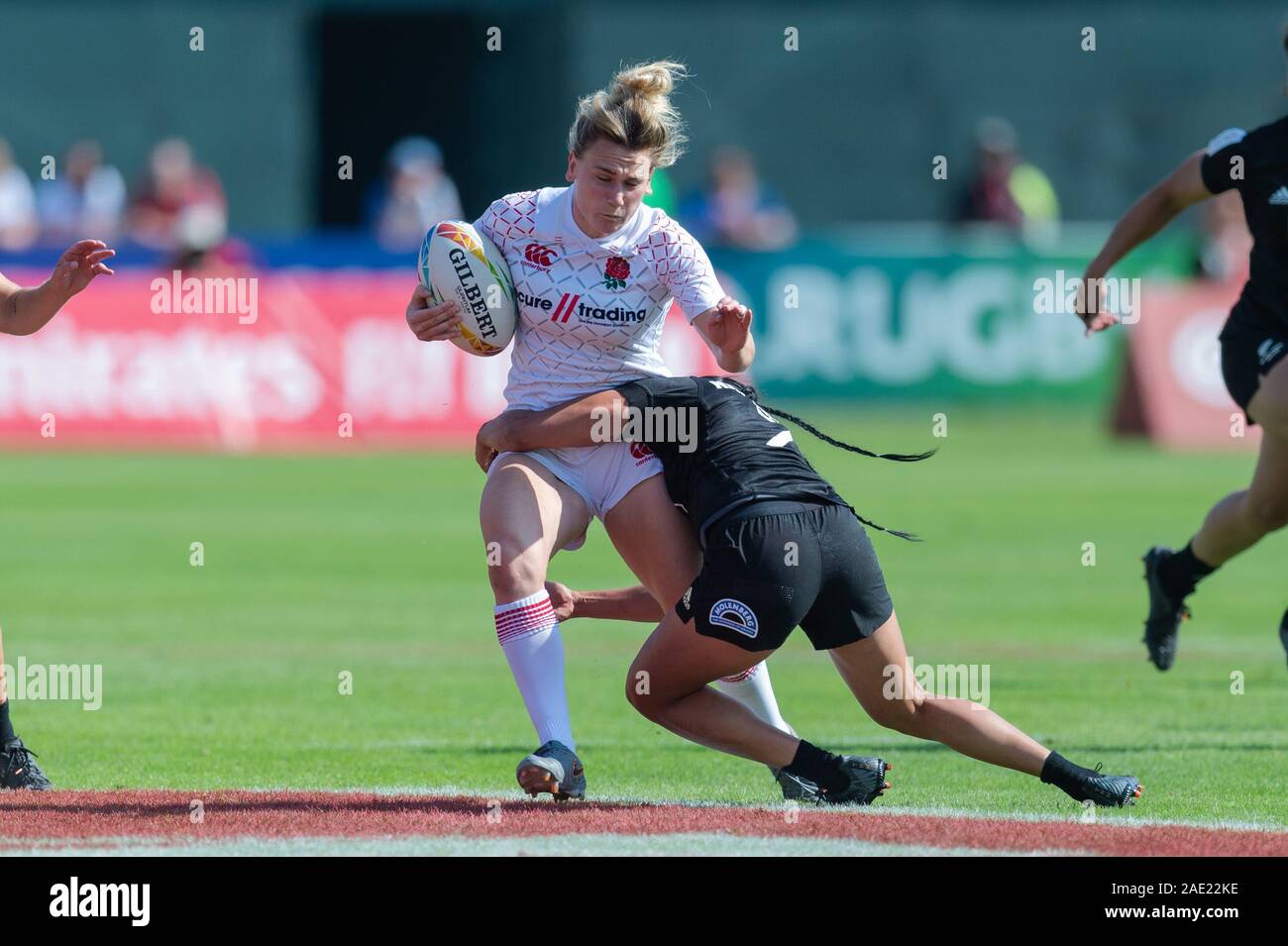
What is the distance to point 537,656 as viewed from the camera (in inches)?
280

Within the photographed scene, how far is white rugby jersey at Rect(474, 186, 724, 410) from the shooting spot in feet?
24.0

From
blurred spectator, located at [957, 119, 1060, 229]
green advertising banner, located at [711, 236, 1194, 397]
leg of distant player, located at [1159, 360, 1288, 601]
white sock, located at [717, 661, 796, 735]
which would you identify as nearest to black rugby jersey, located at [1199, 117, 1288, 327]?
leg of distant player, located at [1159, 360, 1288, 601]

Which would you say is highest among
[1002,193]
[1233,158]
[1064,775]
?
[1002,193]

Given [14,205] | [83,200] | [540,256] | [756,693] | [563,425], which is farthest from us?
[83,200]

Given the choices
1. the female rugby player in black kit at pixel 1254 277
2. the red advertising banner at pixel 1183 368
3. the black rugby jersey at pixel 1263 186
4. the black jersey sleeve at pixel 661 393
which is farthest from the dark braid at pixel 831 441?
the red advertising banner at pixel 1183 368

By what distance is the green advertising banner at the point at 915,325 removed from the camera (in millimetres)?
24750

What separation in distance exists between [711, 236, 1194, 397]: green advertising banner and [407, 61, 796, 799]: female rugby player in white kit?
17.2 m

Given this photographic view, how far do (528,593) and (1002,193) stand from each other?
66.1ft

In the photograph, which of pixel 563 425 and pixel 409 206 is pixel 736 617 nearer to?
pixel 563 425

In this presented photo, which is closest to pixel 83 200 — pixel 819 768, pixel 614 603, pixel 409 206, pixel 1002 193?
pixel 409 206

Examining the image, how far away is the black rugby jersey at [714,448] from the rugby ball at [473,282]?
471mm

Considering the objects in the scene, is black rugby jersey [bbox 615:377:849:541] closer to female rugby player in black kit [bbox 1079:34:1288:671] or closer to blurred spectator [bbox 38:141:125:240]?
female rugby player in black kit [bbox 1079:34:1288:671]
